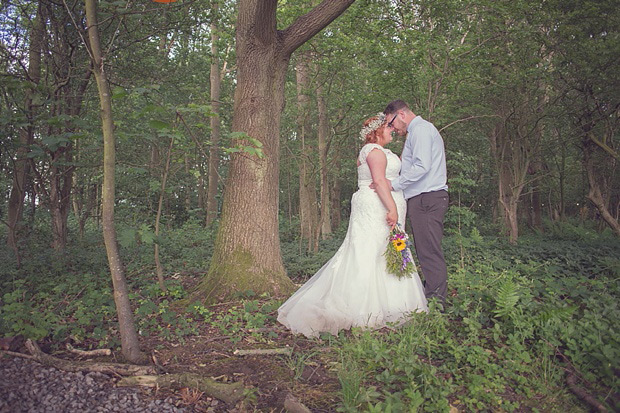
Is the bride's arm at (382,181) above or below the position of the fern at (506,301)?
above

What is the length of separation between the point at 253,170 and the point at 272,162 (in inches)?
11.4

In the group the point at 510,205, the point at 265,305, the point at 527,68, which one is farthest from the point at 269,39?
the point at 510,205

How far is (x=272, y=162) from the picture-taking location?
564cm

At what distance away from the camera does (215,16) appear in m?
9.96

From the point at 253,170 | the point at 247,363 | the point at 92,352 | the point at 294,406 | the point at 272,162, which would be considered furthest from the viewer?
the point at 272,162

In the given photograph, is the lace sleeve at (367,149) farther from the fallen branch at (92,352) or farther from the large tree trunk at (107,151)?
the fallen branch at (92,352)

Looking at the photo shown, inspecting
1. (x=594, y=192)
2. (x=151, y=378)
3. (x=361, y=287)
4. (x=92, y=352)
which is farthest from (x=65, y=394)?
(x=594, y=192)

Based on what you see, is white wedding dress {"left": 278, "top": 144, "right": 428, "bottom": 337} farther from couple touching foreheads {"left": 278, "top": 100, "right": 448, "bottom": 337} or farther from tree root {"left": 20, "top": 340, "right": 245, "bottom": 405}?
tree root {"left": 20, "top": 340, "right": 245, "bottom": 405}

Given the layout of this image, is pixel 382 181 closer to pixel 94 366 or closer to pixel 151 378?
pixel 151 378

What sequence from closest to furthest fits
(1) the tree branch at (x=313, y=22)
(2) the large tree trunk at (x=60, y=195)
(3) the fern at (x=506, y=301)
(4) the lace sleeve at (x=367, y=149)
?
(3) the fern at (x=506, y=301) → (4) the lace sleeve at (x=367, y=149) → (1) the tree branch at (x=313, y=22) → (2) the large tree trunk at (x=60, y=195)

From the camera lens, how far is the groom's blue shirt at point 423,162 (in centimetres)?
479

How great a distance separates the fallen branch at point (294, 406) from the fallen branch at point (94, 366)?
1122mm

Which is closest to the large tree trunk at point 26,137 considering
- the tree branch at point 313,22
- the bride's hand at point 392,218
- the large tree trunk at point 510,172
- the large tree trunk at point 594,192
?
the tree branch at point 313,22

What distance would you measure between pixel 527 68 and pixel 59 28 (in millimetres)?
9870
